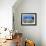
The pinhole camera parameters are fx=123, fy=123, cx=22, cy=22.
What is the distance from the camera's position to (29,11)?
217 inches

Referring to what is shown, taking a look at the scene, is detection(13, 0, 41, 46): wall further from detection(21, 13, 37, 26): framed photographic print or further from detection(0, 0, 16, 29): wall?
detection(0, 0, 16, 29): wall

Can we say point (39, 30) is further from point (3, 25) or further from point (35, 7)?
point (3, 25)

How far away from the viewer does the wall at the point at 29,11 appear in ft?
18.1

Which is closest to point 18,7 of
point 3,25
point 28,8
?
point 28,8

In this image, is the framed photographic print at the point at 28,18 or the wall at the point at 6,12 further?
the framed photographic print at the point at 28,18

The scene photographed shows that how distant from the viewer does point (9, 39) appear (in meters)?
3.88

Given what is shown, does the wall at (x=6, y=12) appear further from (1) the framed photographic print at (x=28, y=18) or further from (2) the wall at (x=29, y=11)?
(1) the framed photographic print at (x=28, y=18)

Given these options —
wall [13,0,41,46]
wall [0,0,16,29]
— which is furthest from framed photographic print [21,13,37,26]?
wall [0,0,16,29]

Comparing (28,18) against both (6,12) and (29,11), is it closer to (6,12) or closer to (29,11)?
(29,11)

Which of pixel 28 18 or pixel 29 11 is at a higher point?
pixel 29 11

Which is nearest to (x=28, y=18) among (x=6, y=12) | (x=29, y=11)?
(x=29, y=11)

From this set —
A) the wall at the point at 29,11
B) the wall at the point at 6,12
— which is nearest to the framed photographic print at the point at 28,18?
the wall at the point at 29,11

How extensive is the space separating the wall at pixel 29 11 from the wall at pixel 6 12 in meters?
0.91

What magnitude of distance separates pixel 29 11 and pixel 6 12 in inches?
51.4
